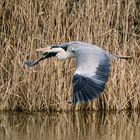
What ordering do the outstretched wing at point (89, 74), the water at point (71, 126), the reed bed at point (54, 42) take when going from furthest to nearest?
the reed bed at point (54, 42), the water at point (71, 126), the outstretched wing at point (89, 74)

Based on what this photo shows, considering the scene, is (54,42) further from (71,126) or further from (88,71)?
(88,71)

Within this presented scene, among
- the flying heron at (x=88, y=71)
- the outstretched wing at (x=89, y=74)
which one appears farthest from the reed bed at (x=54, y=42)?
the outstretched wing at (x=89, y=74)

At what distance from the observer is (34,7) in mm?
8297

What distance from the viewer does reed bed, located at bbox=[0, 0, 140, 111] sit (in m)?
8.09

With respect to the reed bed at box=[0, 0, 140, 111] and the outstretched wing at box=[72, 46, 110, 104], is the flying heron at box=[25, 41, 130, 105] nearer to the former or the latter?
the outstretched wing at box=[72, 46, 110, 104]

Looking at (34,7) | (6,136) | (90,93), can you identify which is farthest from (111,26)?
(90,93)

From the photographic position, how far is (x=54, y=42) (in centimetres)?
820

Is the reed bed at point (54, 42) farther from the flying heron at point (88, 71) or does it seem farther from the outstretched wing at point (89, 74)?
the outstretched wing at point (89, 74)

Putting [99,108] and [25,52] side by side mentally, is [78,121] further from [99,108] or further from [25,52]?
[25,52]

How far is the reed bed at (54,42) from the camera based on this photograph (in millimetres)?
8086

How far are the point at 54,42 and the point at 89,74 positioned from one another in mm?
2773

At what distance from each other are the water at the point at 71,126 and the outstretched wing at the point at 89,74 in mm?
1201

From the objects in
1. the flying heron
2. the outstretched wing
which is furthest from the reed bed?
the outstretched wing

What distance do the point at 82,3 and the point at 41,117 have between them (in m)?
1.61
